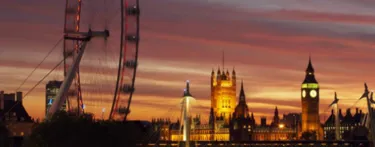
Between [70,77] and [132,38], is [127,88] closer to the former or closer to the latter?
[132,38]

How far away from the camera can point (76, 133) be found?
89438 millimetres

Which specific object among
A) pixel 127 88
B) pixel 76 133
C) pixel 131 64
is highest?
pixel 131 64

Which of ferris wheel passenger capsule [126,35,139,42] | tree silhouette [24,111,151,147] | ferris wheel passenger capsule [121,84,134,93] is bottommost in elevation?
tree silhouette [24,111,151,147]

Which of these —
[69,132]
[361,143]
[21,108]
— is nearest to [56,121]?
[69,132]

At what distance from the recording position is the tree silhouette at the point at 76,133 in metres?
88.9

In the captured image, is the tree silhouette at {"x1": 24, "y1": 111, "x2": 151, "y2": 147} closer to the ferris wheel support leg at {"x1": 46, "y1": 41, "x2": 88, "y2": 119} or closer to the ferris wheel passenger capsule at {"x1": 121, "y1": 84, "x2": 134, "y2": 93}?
the ferris wheel support leg at {"x1": 46, "y1": 41, "x2": 88, "y2": 119}

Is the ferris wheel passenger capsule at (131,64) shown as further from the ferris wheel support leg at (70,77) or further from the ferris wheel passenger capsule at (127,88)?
the ferris wheel support leg at (70,77)

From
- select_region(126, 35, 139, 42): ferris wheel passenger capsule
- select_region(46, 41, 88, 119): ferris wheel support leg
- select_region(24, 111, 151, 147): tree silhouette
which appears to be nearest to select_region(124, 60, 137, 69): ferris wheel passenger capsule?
select_region(126, 35, 139, 42): ferris wheel passenger capsule

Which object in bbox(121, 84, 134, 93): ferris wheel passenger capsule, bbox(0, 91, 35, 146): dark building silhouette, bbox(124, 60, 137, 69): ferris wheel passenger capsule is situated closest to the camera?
bbox(121, 84, 134, 93): ferris wheel passenger capsule

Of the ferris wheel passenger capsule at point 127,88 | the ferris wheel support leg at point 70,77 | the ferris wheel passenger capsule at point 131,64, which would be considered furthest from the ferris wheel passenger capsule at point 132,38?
the ferris wheel support leg at point 70,77

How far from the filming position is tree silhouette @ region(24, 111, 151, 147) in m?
88.9

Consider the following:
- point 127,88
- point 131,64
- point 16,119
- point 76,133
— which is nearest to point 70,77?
point 127,88

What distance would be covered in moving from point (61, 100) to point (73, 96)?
4.59m

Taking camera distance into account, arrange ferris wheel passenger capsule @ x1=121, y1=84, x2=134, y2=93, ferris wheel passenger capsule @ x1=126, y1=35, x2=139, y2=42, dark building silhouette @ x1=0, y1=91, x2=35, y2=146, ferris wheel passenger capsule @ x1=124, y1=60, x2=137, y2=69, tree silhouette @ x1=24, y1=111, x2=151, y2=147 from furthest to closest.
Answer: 1. dark building silhouette @ x1=0, y1=91, x2=35, y2=146
2. ferris wheel passenger capsule @ x1=124, y1=60, x2=137, y2=69
3. ferris wheel passenger capsule @ x1=126, y1=35, x2=139, y2=42
4. tree silhouette @ x1=24, y1=111, x2=151, y2=147
5. ferris wheel passenger capsule @ x1=121, y1=84, x2=134, y2=93
